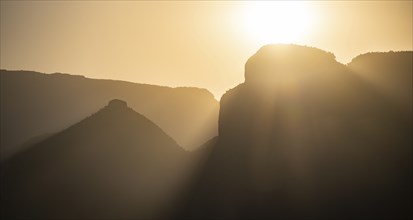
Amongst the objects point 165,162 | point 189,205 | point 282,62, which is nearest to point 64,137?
point 165,162

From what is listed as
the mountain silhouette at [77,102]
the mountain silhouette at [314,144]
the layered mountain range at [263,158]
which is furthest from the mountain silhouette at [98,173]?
the mountain silhouette at [77,102]

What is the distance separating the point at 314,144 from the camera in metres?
41.9

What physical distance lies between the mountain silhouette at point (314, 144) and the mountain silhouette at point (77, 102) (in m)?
85.7

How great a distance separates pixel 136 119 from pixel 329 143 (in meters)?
27.2

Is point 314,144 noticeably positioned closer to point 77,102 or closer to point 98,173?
point 98,173

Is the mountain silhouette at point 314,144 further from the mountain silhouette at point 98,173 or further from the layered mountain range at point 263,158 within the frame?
the mountain silhouette at point 98,173

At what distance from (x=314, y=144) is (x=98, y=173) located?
24353 mm

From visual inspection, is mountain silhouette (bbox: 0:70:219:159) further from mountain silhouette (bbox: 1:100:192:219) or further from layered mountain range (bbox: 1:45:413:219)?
layered mountain range (bbox: 1:45:413:219)

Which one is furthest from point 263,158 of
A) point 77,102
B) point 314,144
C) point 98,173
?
point 77,102

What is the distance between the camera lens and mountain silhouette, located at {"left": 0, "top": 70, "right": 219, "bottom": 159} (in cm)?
14188

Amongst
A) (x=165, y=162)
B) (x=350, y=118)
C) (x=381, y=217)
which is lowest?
(x=381, y=217)

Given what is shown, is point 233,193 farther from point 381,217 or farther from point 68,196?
point 68,196

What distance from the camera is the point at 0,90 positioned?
5817 inches

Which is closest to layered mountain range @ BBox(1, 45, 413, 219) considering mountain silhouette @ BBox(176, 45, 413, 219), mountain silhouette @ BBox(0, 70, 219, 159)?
mountain silhouette @ BBox(176, 45, 413, 219)
